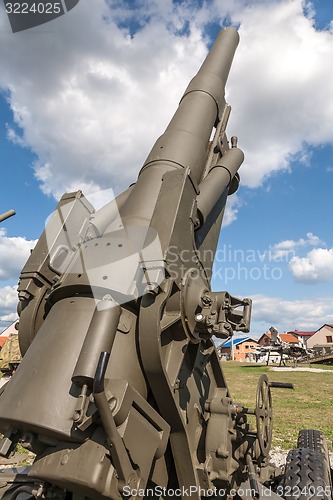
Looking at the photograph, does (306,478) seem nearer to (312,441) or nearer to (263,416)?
(263,416)

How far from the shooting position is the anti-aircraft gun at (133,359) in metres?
1.93

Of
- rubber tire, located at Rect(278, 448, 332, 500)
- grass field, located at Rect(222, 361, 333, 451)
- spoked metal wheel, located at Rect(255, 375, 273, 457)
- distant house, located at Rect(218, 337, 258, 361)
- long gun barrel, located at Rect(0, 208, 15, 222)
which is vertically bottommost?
rubber tire, located at Rect(278, 448, 332, 500)

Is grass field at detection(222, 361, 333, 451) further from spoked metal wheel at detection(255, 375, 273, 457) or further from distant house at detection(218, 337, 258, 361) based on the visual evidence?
distant house at detection(218, 337, 258, 361)

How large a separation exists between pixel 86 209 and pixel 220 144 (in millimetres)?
1927

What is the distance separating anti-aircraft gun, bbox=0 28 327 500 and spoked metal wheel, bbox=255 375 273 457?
0.02 m

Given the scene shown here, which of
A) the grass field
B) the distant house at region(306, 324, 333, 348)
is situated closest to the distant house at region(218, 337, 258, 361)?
the distant house at region(306, 324, 333, 348)

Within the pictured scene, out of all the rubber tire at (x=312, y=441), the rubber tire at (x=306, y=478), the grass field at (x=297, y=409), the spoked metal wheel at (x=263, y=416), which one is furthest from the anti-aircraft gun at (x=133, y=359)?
the grass field at (x=297, y=409)

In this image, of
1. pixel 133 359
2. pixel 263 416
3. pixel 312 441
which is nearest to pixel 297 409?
pixel 312 441

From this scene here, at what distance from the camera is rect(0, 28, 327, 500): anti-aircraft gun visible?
193 cm

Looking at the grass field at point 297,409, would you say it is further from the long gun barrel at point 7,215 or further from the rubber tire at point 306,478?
the long gun barrel at point 7,215

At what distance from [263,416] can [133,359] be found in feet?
4.84

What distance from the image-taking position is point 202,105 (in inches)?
171

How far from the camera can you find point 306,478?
10.7 feet

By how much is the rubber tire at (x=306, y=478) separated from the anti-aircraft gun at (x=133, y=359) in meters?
0.24
